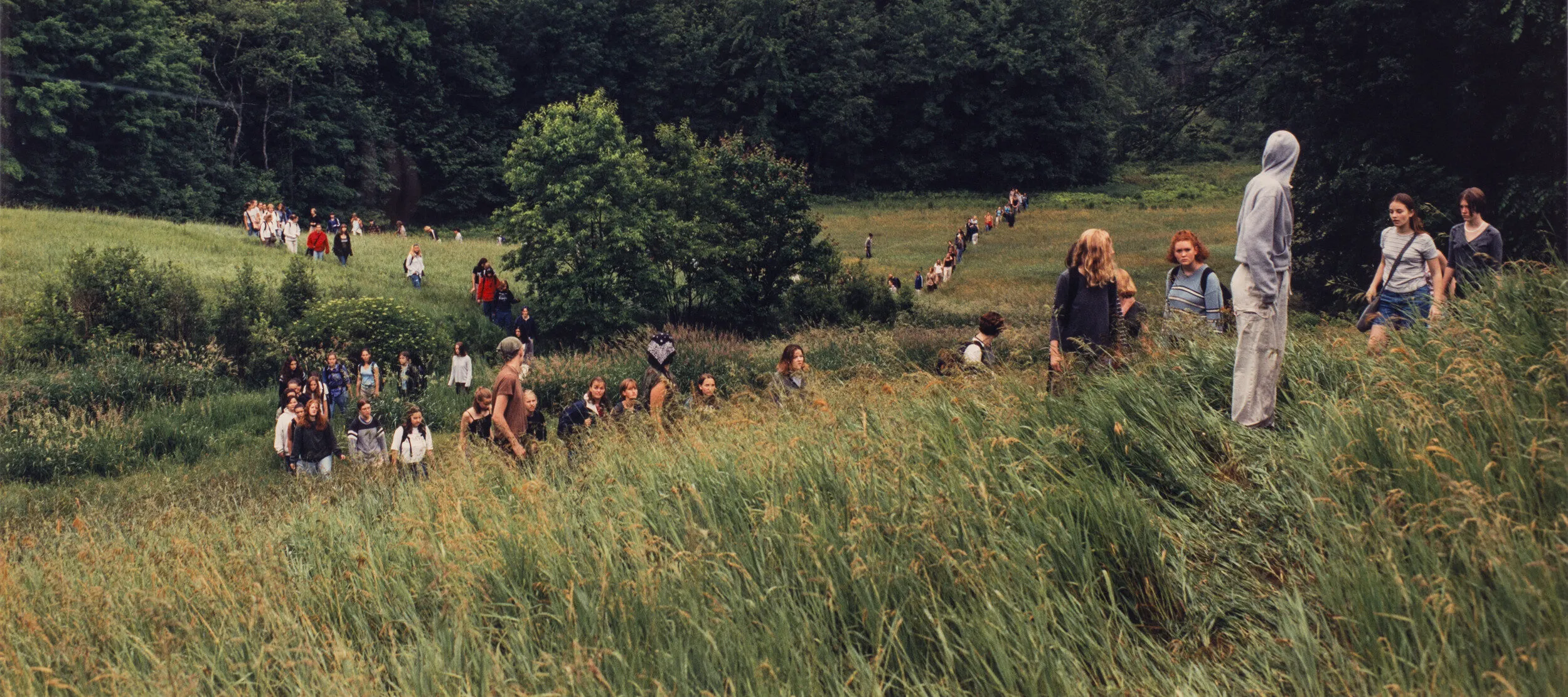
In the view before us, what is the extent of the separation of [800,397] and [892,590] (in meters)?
3.72

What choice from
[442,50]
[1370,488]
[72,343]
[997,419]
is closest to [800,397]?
[997,419]

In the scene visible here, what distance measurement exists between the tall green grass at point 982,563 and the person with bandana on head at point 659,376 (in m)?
2.28

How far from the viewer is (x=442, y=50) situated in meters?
77.3

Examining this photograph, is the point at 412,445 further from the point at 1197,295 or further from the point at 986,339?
the point at 1197,295

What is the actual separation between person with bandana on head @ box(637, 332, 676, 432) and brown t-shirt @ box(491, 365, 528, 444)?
981mm

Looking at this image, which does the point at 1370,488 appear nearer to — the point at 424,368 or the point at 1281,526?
the point at 1281,526

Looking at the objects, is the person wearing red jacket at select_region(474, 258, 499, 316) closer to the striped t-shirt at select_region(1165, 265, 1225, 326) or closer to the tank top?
the tank top

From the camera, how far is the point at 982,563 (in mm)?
4277

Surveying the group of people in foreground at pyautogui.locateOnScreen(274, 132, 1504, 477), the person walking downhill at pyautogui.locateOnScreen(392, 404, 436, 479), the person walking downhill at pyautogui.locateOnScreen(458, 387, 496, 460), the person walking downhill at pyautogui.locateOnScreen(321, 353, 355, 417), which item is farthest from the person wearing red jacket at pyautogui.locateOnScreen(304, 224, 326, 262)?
the person walking downhill at pyautogui.locateOnScreen(458, 387, 496, 460)

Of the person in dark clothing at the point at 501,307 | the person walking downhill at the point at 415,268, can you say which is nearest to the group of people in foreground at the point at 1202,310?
the person in dark clothing at the point at 501,307

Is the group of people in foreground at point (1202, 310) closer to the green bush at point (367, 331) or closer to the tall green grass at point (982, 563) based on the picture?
the tall green grass at point (982, 563)

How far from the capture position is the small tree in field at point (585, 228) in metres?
31.3

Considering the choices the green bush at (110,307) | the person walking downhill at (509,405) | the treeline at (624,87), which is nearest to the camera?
the person walking downhill at (509,405)

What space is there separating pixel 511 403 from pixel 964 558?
5.28 metres
